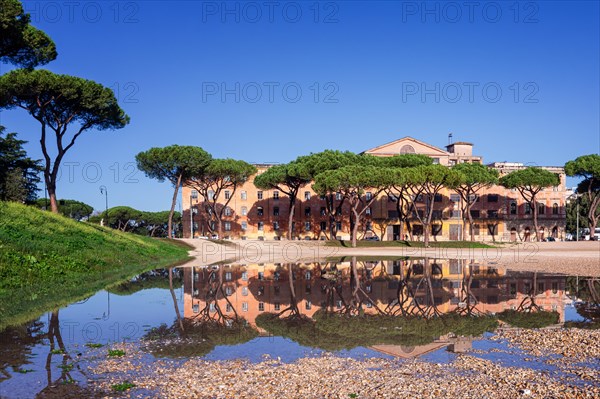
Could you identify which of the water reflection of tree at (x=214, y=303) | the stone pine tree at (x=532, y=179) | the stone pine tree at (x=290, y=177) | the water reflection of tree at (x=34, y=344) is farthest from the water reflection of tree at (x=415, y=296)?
the stone pine tree at (x=532, y=179)

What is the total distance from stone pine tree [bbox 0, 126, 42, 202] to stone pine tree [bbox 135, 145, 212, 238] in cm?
1338

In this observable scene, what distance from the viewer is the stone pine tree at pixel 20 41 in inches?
979

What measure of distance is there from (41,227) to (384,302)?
21006 millimetres

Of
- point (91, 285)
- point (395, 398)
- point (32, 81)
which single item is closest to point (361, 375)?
point (395, 398)

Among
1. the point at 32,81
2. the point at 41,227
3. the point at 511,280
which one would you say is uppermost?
the point at 32,81

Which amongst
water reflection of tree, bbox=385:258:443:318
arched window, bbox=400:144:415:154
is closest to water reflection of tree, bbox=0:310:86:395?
water reflection of tree, bbox=385:258:443:318

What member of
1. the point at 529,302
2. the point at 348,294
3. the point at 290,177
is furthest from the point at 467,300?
the point at 290,177

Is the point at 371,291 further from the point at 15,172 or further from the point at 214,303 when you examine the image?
the point at 15,172

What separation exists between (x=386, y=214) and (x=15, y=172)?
182 feet

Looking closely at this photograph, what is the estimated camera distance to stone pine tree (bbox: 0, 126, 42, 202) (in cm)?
5119

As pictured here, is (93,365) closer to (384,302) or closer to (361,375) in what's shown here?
(361,375)

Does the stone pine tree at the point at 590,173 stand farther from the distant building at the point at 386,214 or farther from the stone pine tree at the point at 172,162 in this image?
the stone pine tree at the point at 172,162

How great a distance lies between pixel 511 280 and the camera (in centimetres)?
2380

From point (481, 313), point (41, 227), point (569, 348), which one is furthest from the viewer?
point (41, 227)
